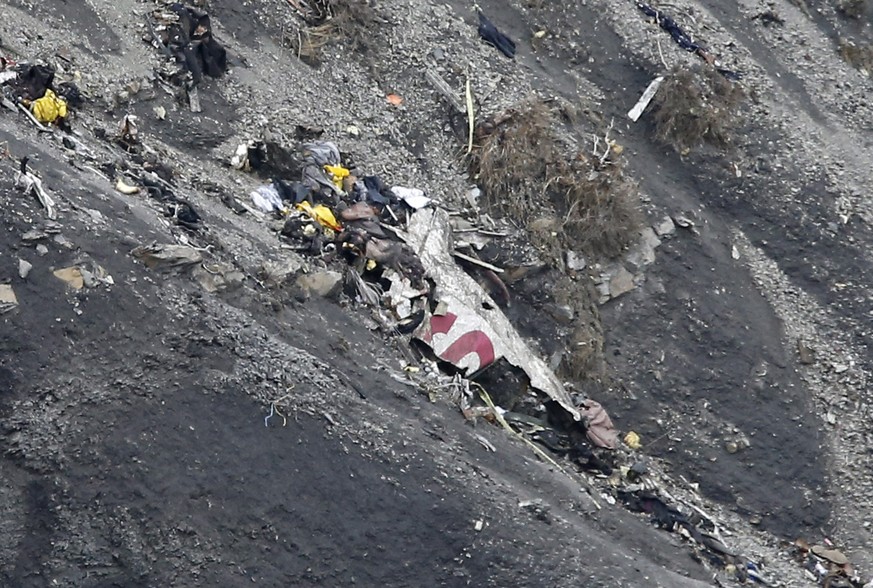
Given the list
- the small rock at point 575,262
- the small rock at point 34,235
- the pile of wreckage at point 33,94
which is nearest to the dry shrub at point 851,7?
the small rock at point 575,262

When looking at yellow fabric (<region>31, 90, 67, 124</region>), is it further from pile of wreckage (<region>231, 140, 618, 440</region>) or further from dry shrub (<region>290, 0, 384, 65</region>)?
dry shrub (<region>290, 0, 384, 65</region>)

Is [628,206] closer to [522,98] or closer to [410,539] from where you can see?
[522,98]

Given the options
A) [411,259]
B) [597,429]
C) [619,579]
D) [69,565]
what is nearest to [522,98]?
[411,259]

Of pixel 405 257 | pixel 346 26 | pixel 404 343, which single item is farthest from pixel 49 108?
pixel 346 26

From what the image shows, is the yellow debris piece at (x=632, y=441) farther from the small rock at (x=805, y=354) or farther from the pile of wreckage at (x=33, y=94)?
the pile of wreckage at (x=33, y=94)

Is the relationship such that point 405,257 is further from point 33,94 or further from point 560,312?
point 33,94

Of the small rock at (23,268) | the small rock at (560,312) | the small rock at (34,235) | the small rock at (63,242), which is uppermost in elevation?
the small rock at (560,312)

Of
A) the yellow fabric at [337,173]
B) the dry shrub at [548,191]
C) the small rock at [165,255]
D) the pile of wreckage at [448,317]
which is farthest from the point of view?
the dry shrub at [548,191]
